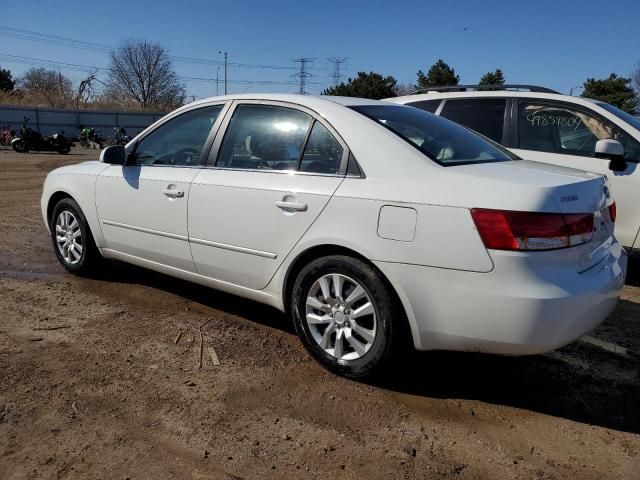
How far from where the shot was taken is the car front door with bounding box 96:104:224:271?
13.2 feet

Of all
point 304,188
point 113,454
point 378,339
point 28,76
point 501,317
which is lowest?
point 113,454

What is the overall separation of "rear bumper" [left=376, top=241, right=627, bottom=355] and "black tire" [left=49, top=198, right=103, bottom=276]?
10.0ft

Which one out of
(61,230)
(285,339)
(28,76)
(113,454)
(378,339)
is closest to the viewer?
(113,454)

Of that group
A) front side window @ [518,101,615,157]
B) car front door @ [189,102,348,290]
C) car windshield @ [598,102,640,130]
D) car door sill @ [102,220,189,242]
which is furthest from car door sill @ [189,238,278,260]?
car windshield @ [598,102,640,130]

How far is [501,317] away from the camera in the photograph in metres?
2.69

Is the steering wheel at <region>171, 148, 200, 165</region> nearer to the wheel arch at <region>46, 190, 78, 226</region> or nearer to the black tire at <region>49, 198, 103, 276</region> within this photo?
the black tire at <region>49, 198, 103, 276</region>

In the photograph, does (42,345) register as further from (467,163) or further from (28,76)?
(28,76)

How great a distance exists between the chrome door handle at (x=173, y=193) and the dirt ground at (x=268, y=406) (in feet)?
2.99

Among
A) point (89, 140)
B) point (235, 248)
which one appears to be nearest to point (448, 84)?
point (89, 140)

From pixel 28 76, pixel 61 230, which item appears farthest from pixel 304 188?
pixel 28 76

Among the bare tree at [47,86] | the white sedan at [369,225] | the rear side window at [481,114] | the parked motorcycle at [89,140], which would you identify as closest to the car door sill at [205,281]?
the white sedan at [369,225]

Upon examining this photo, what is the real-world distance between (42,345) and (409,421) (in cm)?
238

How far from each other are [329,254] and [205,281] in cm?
118

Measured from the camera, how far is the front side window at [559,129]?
5441mm
